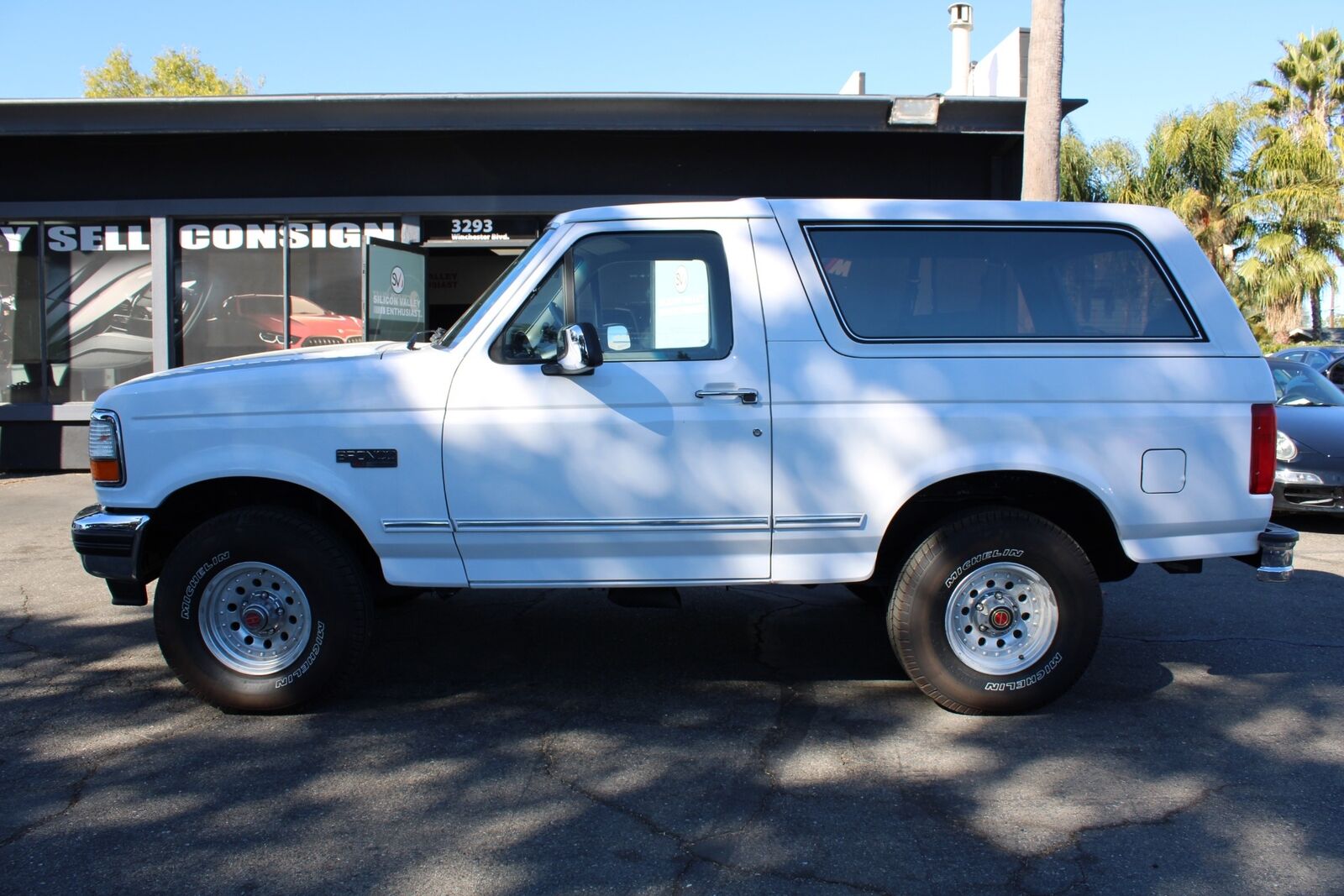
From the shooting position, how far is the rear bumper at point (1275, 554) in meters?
4.70

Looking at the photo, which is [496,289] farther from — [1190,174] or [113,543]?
[1190,174]

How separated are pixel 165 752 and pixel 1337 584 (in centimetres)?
679

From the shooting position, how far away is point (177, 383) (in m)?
4.66

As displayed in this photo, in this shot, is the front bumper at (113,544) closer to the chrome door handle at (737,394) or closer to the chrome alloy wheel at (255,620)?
the chrome alloy wheel at (255,620)

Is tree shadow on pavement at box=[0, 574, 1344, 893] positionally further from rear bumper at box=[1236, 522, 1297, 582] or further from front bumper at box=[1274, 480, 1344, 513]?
front bumper at box=[1274, 480, 1344, 513]

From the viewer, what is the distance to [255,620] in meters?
4.67

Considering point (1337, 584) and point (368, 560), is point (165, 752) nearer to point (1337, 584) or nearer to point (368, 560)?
point (368, 560)

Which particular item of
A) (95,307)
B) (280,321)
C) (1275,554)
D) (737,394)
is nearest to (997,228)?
(737,394)

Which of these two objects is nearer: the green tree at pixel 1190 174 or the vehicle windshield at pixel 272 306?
the vehicle windshield at pixel 272 306

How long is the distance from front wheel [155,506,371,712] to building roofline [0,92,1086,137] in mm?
7952

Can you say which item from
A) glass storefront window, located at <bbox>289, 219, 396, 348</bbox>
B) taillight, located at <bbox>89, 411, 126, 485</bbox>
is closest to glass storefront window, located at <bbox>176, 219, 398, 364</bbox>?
glass storefront window, located at <bbox>289, 219, 396, 348</bbox>

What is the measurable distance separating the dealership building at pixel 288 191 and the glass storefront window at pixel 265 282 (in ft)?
0.07

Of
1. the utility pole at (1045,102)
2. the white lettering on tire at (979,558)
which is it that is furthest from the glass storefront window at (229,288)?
the white lettering on tire at (979,558)

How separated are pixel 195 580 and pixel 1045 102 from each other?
7969mm
